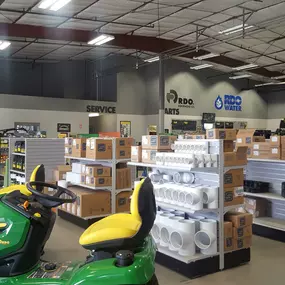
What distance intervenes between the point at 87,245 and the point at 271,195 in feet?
14.4

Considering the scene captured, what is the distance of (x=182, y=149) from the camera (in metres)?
5.20

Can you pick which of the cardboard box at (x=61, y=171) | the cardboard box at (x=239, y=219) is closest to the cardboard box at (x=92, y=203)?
the cardboard box at (x=61, y=171)

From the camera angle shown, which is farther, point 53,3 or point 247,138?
point 53,3

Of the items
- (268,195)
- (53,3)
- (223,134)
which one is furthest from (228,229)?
(53,3)

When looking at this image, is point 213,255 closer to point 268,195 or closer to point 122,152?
point 268,195

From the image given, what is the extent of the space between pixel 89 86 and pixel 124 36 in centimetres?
609

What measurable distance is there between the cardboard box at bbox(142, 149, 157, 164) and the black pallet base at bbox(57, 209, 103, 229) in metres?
2.00

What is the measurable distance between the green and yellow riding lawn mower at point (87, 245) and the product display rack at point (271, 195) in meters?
3.88

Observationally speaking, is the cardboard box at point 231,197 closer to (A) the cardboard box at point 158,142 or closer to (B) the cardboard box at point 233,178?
(B) the cardboard box at point 233,178

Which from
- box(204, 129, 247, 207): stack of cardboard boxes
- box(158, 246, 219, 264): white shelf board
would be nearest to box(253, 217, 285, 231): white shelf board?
box(204, 129, 247, 207): stack of cardboard boxes

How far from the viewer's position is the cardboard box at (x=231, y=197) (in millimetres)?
4875

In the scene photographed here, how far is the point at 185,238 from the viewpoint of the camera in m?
4.57

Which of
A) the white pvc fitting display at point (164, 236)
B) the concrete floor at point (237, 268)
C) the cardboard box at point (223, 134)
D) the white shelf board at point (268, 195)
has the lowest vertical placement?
the concrete floor at point (237, 268)

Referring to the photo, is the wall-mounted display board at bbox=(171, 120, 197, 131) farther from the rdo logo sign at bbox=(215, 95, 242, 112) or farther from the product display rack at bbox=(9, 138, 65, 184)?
the product display rack at bbox=(9, 138, 65, 184)
